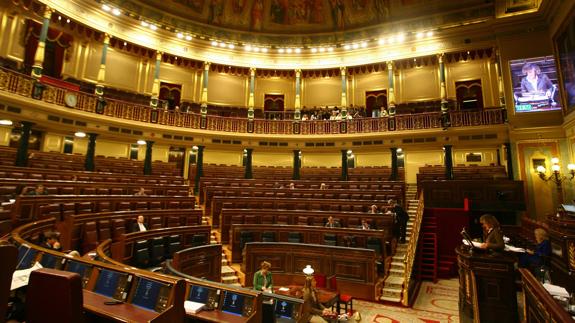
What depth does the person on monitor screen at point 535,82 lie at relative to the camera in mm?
10637

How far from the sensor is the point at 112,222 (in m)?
7.00

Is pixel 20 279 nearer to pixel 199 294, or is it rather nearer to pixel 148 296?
pixel 148 296

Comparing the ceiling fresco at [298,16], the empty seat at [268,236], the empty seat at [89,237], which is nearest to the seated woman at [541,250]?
the empty seat at [268,236]

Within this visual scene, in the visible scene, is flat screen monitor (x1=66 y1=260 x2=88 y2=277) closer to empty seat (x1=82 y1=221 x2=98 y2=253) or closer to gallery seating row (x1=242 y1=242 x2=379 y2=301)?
empty seat (x1=82 y1=221 x2=98 y2=253)

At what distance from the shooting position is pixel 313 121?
53.9 ft

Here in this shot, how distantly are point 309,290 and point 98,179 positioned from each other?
902 cm

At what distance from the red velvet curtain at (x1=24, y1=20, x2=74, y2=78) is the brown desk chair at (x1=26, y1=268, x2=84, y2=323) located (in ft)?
52.0

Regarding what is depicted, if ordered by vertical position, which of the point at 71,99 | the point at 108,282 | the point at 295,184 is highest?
the point at 71,99

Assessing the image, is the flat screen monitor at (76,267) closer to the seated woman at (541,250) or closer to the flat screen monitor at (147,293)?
the flat screen monitor at (147,293)

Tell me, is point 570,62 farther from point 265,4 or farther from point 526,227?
point 265,4

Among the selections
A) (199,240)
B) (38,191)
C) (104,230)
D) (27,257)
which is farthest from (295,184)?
(27,257)

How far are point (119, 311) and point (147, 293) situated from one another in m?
0.24

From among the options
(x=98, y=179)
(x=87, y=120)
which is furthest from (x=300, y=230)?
(x=87, y=120)

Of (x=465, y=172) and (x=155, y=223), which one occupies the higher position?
(x=465, y=172)
